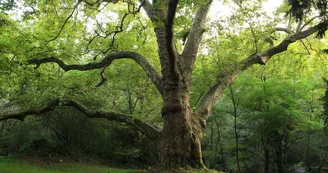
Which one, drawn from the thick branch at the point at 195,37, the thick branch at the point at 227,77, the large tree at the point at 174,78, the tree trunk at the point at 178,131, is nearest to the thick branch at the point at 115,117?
the large tree at the point at 174,78

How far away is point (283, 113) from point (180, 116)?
863cm

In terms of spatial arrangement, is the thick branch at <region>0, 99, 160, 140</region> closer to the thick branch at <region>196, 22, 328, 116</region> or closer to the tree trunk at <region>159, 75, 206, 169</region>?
the tree trunk at <region>159, 75, 206, 169</region>

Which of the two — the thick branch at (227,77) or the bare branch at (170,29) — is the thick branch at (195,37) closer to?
the thick branch at (227,77)

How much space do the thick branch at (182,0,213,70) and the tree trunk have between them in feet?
3.60

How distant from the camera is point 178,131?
7965mm

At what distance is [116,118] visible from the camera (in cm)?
951

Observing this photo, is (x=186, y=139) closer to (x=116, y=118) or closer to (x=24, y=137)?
(x=116, y=118)

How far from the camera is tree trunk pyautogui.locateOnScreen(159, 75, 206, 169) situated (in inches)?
305

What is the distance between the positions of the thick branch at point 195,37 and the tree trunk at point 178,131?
1099mm

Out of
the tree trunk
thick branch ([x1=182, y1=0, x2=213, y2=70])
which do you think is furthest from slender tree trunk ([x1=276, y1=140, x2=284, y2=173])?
thick branch ([x1=182, y1=0, x2=213, y2=70])

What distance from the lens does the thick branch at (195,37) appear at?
9.28 metres

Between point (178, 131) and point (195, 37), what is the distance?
334 cm

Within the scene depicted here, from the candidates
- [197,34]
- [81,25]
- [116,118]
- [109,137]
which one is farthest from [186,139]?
[109,137]

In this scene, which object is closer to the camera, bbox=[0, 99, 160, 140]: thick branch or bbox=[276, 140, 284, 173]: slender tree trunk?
bbox=[0, 99, 160, 140]: thick branch
